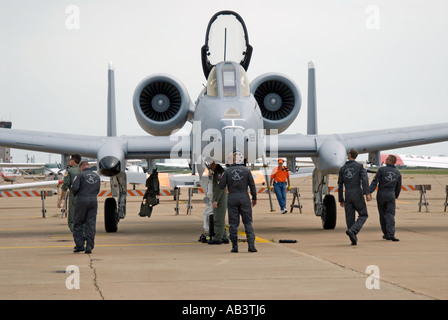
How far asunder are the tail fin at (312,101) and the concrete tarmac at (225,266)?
3.15m

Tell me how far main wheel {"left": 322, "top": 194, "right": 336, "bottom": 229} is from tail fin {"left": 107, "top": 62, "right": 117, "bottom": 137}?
5984mm

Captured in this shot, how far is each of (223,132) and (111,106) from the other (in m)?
6.91

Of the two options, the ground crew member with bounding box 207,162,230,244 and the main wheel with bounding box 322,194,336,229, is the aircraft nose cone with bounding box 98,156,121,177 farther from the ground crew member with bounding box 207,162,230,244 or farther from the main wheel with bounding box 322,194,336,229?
the main wheel with bounding box 322,194,336,229

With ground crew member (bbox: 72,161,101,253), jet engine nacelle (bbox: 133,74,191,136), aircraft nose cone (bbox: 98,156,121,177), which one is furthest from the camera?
jet engine nacelle (bbox: 133,74,191,136)

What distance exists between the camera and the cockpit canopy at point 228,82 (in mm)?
14078

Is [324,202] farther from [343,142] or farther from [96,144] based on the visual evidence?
[96,144]

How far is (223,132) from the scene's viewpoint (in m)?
13.1

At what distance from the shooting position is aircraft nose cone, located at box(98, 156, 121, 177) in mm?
14844

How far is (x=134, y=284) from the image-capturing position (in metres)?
8.31

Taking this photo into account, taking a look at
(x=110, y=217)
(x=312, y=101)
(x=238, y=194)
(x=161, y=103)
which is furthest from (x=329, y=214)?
(x=238, y=194)

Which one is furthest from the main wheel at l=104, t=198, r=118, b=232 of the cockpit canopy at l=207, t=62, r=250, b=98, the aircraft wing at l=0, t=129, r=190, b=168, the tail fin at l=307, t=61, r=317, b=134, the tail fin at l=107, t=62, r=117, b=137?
the tail fin at l=307, t=61, r=317, b=134

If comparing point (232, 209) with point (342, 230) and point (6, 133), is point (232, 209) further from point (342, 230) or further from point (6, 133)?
point (6, 133)
